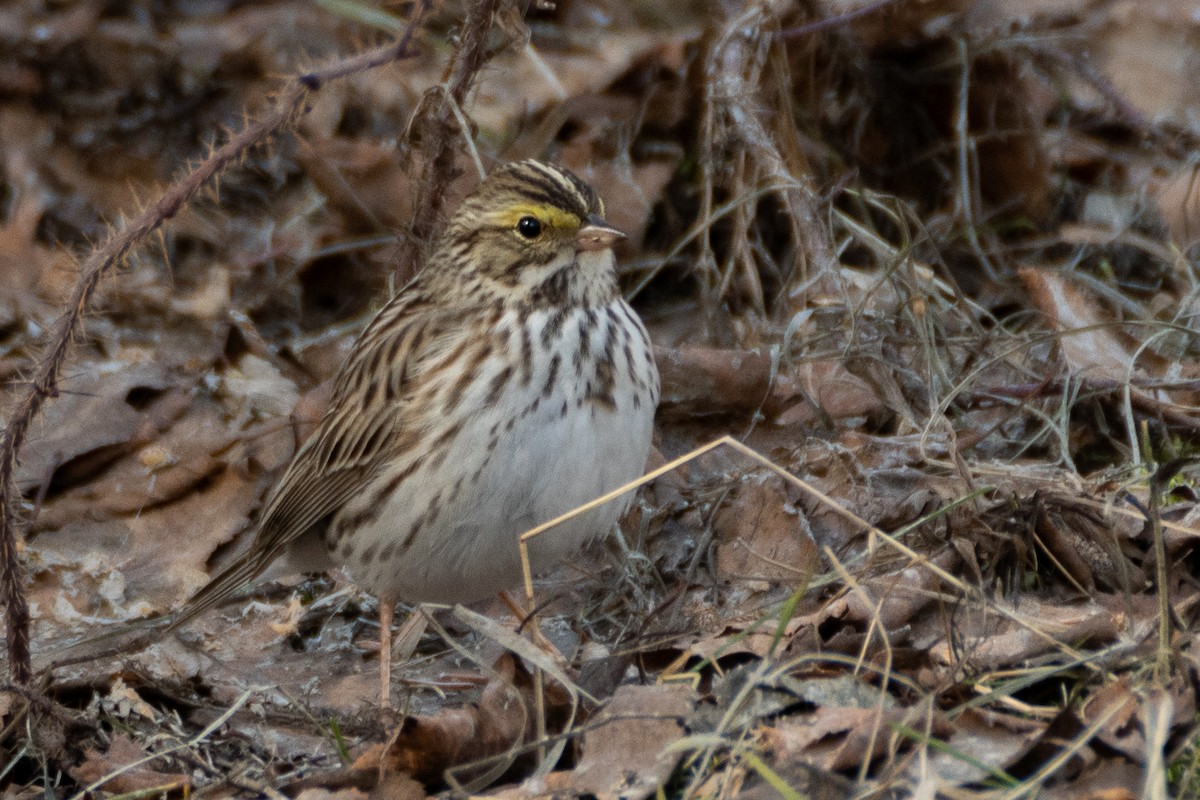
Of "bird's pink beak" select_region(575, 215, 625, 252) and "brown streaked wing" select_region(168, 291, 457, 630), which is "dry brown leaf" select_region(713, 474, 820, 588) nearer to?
"bird's pink beak" select_region(575, 215, 625, 252)

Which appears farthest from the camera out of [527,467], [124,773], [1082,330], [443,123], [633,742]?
[443,123]

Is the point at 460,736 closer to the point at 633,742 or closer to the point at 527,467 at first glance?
the point at 633,742

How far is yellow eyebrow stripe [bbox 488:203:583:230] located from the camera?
503 centimetres

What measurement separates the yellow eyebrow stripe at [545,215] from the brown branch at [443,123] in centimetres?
100

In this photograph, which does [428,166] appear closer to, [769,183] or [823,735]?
[769,183]

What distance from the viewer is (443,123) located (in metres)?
6.09

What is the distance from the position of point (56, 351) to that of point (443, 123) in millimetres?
2005

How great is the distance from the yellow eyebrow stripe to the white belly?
0.31 meters

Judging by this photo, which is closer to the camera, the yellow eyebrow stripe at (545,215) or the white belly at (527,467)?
the white belly at (527,467)

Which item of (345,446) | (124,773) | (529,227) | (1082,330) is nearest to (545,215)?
(529,227)

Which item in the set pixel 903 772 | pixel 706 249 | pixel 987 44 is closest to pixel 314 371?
pixel 706 249

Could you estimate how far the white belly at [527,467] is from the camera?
473cm

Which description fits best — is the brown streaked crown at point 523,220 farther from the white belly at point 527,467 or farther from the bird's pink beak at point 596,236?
the white belly at point 527,467

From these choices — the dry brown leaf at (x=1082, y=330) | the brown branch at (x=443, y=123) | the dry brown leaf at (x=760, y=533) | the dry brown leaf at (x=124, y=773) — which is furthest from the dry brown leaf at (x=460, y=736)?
the brown branch at (x=443, y=123)
